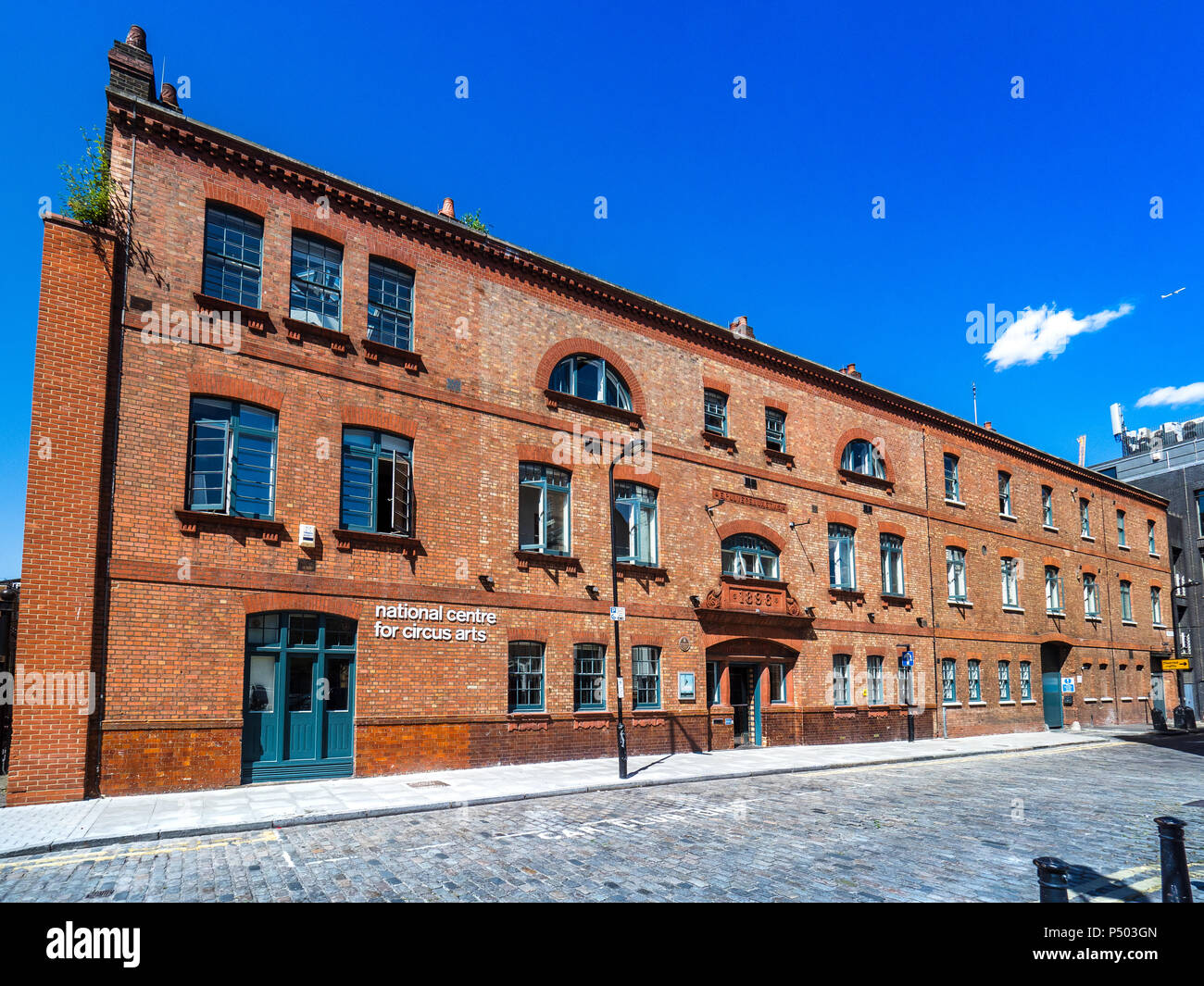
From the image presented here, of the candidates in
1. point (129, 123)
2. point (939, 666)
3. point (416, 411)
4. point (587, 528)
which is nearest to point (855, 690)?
point (939, 666)

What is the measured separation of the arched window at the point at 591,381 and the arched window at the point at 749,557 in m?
4.90

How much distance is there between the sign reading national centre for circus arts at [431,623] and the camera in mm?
15320

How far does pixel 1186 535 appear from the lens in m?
42.8

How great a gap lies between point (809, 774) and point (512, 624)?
7.08 m

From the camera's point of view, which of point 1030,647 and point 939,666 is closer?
point 939,666

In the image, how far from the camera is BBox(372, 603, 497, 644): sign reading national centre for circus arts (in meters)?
15.3

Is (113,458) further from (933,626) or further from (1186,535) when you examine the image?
(1186,535)

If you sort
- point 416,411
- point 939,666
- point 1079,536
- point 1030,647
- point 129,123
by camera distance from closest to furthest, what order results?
point 129,123
point 416,411
point 939,666
point 1030,647
point 1079,536

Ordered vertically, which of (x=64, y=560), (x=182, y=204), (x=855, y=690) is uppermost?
(x=182, y=204)

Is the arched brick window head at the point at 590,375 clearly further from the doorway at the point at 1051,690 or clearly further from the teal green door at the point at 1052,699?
the teal green door at the point at 1052,699

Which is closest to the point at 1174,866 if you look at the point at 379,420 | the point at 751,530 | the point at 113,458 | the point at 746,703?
the point at 379,420

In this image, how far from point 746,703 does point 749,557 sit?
398cm

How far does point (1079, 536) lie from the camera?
35.2m
